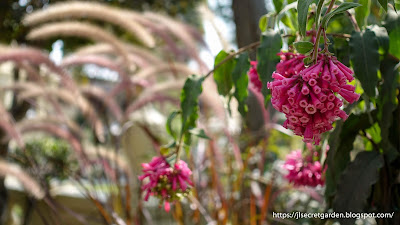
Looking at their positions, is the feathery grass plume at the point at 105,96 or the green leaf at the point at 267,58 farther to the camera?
the feathery grass plume at the point at 105,96

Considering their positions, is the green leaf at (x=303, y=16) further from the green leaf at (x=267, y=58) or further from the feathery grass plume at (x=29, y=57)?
the feathery grass plume at (x=29, y=57)

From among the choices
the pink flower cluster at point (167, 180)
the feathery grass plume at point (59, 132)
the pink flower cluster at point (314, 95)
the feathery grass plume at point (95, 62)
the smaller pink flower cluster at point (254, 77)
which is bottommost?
the pink flower cluster at point (167, 180)

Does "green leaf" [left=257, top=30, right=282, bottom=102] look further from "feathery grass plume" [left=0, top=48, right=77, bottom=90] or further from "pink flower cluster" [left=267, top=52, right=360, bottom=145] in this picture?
"feathery grass plume" [left=0, top=48, right=77, bottom=90]

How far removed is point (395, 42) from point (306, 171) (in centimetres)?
31

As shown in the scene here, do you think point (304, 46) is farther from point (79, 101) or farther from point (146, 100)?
point (79, 101)

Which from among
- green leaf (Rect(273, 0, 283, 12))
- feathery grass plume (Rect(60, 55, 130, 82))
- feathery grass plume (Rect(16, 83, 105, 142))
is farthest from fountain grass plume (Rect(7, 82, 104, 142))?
green leaf (Rect(273, 0, 283, 12))

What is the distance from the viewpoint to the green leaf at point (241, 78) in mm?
676

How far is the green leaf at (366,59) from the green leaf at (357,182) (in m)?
0.18

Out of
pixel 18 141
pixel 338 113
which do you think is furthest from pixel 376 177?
pixel 18 141

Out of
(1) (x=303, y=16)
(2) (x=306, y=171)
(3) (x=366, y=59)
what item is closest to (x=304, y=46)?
(1) (x=303, y=16)

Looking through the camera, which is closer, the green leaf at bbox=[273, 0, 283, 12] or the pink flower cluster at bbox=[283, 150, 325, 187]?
the green leaf at bbox=[273, 0, 283, 12]

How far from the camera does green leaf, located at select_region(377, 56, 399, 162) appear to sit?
63 cm

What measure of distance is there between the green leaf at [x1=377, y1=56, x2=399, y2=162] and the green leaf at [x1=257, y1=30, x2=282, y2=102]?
188mm

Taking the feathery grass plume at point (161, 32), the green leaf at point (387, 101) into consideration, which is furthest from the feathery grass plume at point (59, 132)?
the green leaf at point (387, 101)
